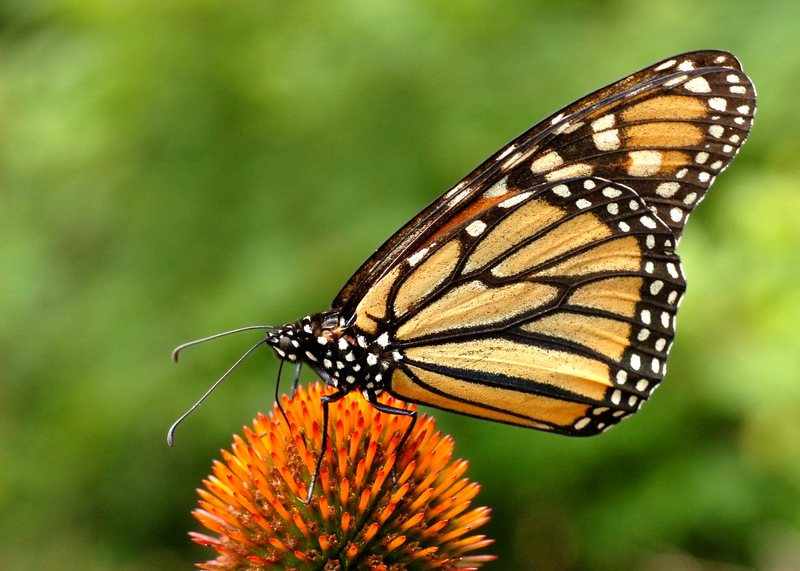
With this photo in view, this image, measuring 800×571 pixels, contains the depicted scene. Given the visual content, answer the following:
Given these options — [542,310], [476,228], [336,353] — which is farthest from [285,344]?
[542,310]

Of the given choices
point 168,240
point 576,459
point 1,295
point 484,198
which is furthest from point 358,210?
point 1,295

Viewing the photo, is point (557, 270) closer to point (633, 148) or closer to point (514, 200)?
point (514, 200)

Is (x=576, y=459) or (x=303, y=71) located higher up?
(x=303, y=71)

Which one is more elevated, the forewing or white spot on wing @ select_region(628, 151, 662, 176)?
white spot on wing @ select_region(628, 151, 662, 176)

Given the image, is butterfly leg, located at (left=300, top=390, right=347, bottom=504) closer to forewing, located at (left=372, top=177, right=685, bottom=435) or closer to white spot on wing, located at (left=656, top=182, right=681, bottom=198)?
forewing, located at (left=372, top=177, right=685, bottom=435)

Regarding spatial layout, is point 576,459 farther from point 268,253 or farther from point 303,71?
point 303,71

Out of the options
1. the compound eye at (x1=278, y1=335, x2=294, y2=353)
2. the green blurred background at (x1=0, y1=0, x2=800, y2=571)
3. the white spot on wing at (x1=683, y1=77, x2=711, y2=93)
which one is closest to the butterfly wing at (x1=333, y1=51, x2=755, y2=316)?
the white spot on wing at (x1=683, y1=77, x2=711, y2=93)

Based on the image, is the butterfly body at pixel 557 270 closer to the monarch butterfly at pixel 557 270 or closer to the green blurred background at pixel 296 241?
the monarch butterfly at pixel 557 270
